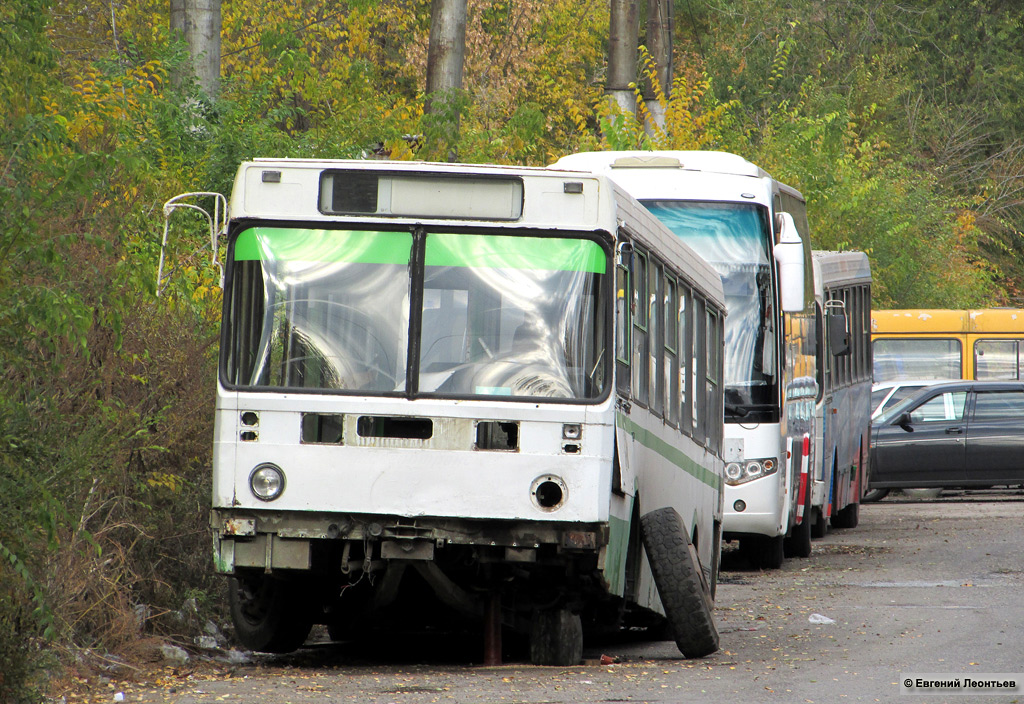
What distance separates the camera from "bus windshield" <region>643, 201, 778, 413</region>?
16.6 metres

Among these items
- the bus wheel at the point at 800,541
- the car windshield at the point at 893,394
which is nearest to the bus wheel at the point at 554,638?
the bus wheel at the point at 800,541

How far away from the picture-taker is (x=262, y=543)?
31.1 feet

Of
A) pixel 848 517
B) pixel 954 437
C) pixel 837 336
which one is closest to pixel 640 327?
pixel 837 336

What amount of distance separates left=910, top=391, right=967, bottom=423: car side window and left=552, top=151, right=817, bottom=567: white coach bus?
9835mm

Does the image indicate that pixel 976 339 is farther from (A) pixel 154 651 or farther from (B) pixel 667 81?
(A) pixel 154 651

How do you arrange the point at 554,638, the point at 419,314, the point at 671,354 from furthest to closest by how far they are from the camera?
the point at 671,354 < the point at 554,638 < the point at 419,314

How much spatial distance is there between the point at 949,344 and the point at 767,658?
2171cm

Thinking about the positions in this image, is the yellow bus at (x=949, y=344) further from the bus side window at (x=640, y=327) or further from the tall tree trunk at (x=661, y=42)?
the bus side window at (x=640, y=327)

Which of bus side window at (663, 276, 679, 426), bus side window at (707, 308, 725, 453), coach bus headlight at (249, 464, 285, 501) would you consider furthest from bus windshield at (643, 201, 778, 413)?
coach bus headlight at (249, 464, 285, 501)

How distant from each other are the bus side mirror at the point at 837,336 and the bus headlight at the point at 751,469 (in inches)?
139

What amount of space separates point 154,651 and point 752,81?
127 feet

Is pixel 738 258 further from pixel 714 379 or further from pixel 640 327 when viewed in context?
pixel 640 327

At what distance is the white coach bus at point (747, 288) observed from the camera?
16594 mm

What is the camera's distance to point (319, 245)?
970 cm
